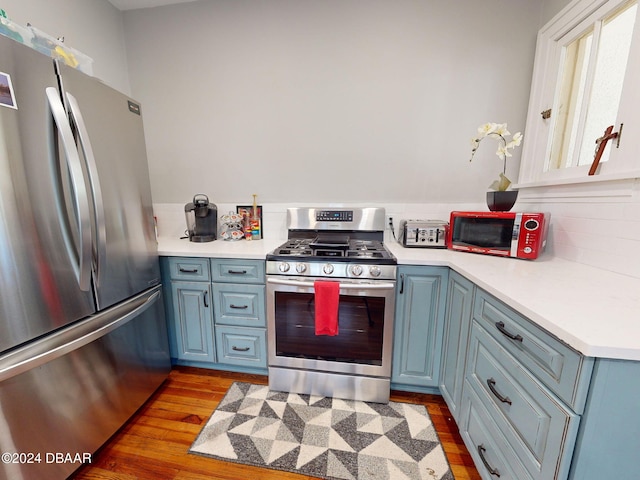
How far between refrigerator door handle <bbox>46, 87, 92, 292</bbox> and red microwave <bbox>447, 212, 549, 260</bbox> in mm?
1954

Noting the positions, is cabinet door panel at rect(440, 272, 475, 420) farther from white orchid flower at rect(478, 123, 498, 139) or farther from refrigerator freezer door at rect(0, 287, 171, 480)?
refrigerator freezer door at rect(0, 287, 171, 480)

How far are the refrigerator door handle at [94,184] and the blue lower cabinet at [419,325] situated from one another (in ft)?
4.94

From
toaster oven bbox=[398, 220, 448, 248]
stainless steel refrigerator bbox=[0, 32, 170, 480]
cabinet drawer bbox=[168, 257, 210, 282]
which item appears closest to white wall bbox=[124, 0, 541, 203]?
toaster oven bbox=[398, 220, 448, 248]

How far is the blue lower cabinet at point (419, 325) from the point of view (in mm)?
1452

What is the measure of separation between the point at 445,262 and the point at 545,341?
0.69 metres

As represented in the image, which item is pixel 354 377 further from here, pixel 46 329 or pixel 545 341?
pixel 46 329

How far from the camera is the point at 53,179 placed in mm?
991

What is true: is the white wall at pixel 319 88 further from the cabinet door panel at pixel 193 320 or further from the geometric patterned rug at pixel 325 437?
the geometric patterned rug at pixel 325 437

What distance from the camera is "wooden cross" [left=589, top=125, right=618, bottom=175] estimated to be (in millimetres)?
1176

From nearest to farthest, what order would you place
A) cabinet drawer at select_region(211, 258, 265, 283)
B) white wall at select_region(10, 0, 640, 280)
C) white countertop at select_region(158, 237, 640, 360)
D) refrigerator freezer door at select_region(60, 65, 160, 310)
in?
white countertop at select_region(158, 237, 640, 360) < refrigerator freezer door at select_region(60, 65, 160, 310) < cabinet drawer at select_region(211, 258, 265, 283) < white wall at select_region(10, 0, 640, 280)

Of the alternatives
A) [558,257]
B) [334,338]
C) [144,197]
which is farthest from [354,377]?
[144,197]

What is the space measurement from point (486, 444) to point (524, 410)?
346 millimetres

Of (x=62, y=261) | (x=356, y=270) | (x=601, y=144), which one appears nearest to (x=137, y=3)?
(x=62, y=261)

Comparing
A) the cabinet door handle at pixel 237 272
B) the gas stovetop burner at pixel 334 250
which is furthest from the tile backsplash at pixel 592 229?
the cabinet door handle at pixel 237 272
